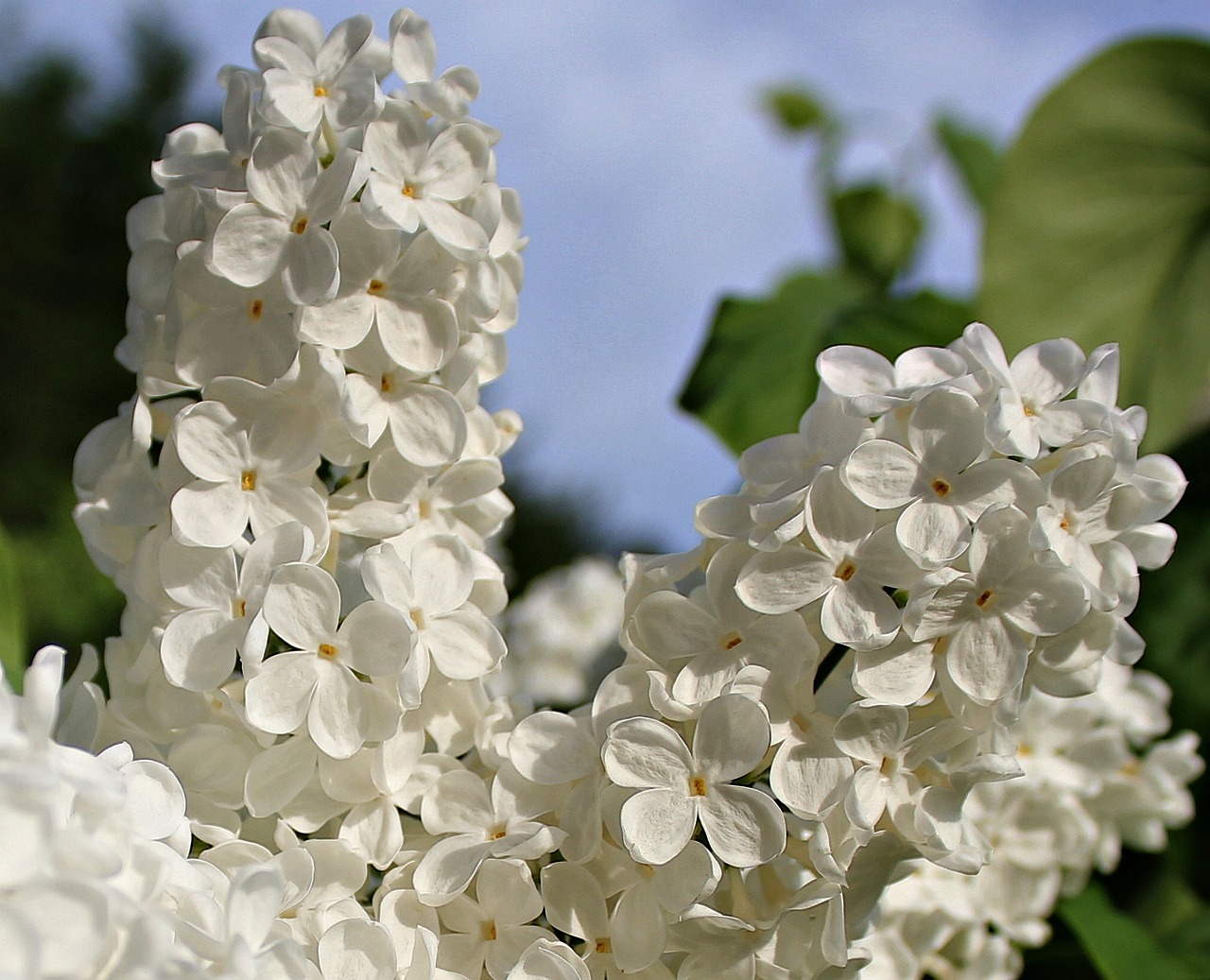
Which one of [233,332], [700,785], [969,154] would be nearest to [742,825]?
[700,785]

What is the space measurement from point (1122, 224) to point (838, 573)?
16.2 inches

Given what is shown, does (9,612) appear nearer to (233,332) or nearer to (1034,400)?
(233,332)

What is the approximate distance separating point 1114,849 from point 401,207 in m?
0.27

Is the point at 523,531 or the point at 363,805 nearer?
Result: the point at 363,805

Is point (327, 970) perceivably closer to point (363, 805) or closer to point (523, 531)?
point (363, 805)

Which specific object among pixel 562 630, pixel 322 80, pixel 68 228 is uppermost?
pixel 322 80

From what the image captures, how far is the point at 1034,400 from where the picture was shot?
0.63 feet

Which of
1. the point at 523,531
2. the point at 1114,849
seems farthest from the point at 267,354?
the point at 523,531

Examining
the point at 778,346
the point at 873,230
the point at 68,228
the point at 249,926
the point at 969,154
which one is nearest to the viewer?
the point at 249,926

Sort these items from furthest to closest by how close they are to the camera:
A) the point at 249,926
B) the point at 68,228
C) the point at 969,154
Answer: the point at 68,228 → the point at 969,154 → the point at 249,926

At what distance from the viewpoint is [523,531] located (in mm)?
2561

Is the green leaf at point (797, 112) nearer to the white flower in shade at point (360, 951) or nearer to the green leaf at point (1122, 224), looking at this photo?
the green leaf at point (1122, 224)

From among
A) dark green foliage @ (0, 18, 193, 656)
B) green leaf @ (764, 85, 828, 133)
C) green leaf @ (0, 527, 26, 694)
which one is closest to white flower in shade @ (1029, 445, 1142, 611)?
green leaf @ (0, 527, 26, 694)

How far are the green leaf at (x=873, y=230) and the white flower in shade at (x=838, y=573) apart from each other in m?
0.59
